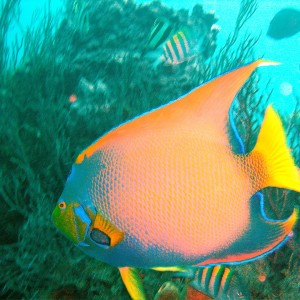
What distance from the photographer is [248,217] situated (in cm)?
77

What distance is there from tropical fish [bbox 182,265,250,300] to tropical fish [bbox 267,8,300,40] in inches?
624

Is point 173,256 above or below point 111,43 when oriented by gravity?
above

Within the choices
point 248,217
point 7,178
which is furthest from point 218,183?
point 7,178

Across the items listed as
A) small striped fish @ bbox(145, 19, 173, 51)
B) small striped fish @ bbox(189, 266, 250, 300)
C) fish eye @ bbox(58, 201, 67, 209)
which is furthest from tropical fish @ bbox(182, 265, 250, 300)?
small striped fish @ bbox(145, 19, 173, 51)

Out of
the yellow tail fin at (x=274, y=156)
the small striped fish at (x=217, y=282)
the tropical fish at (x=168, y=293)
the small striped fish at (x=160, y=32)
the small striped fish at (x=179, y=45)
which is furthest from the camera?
the small striped fish at (x=179, y=45)

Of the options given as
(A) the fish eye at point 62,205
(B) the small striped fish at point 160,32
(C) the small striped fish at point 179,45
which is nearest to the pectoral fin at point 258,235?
(A) the fish eye at point 62,205

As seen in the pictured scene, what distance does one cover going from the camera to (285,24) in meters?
15.4

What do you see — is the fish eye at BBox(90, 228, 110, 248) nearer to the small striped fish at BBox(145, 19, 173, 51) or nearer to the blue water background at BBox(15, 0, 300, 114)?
the small striped fish at BBox(145, 19, 173, 51)

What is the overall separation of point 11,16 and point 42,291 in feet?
9.40

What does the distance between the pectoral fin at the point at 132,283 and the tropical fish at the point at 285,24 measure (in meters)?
16.9

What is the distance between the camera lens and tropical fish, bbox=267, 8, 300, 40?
15.0 m

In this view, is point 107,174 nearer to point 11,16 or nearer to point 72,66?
point 11,16

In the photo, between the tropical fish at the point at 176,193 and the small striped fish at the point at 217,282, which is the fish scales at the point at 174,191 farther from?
the small striped fish at the point at 217,282

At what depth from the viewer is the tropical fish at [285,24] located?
14993 millimetres
